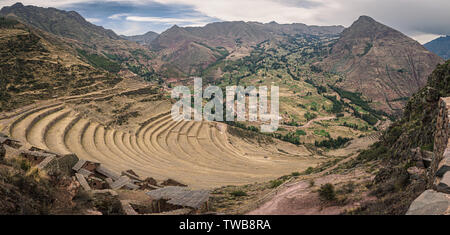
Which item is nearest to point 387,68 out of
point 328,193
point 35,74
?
point 35,74

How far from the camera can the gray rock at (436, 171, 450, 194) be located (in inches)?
180

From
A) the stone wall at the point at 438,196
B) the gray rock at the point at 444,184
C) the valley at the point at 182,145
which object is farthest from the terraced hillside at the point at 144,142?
the gray rock at the point at 444,184

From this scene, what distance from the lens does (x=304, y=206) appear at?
8016 millimetres

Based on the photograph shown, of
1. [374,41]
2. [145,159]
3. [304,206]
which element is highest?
[374,41]

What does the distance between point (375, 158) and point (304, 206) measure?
28.7 ft

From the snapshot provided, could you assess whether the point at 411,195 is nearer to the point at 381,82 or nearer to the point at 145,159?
the point at 145,159

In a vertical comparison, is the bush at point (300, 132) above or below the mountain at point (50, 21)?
below

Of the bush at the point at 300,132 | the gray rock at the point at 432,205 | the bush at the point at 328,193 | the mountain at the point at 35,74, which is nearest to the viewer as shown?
the gray rock at the point at 432,205

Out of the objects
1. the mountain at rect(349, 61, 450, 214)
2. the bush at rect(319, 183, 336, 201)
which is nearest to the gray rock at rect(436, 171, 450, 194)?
the mountain at rect(349, 61, 450, 214)

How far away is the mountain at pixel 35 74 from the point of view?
2947 cm

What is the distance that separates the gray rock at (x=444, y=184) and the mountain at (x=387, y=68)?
440 ft

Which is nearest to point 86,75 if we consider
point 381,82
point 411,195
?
point 411,195

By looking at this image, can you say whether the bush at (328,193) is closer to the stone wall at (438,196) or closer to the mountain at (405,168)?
the mountain at (405,168)

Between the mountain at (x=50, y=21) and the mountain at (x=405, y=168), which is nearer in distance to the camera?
the mountain at (x=405, y=168)
